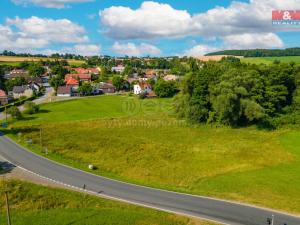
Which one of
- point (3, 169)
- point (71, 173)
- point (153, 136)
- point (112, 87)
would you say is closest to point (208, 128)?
point (153, 136)

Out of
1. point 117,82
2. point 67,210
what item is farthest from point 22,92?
point 67,210

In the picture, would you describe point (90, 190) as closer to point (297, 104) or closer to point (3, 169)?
point (3, 169)

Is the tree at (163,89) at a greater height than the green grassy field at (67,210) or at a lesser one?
greater

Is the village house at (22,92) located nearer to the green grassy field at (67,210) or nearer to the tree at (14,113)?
the tree at (14,113)

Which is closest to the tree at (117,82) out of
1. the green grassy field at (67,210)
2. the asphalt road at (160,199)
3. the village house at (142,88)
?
the village house at (142,88)

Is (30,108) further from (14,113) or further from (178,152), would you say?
(178,152)

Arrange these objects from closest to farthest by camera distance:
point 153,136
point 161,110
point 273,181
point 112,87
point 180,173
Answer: point 273,181 < point 180,173 < point 153,136 < point 161,110 < point 112,87
